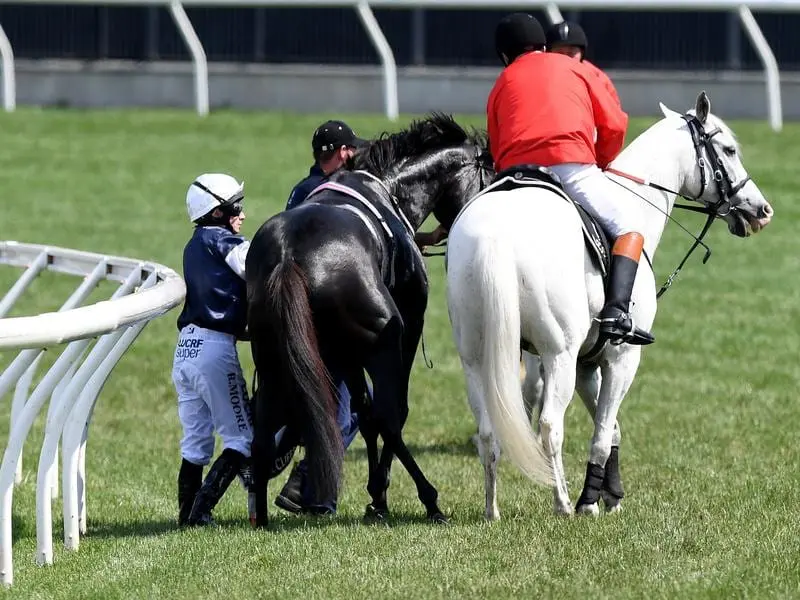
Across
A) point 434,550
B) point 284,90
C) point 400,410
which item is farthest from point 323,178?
point 284,90

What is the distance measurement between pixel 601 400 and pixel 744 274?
30.6 feet

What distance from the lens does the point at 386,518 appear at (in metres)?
6.76

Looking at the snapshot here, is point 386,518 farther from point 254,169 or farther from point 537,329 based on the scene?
point 254,169

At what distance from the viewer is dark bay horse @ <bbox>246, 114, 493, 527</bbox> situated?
6.14 m

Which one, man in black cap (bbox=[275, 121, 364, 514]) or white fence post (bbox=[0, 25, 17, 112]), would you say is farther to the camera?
white fence post (bbox=[0, 25, 17, 112])

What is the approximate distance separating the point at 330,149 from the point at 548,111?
3.96 ft

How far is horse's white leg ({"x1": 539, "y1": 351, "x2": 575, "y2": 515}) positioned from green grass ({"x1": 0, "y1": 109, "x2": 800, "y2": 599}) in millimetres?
316

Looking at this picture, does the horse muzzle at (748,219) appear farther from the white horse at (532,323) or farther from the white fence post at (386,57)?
the white fence post at (386,57)

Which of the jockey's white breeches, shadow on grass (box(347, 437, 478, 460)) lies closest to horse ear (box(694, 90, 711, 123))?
the jockey's white breeches

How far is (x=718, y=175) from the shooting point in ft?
24.4

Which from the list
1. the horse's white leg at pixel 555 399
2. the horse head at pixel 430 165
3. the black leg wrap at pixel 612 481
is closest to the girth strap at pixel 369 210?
the horse head at pixel 430 165

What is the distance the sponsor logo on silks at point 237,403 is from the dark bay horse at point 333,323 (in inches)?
4.7

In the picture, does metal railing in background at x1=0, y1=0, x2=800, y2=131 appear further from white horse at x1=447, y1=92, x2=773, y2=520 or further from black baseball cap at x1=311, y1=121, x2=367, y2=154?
white horse at x1=447, y1=92, x2=773, y2=520

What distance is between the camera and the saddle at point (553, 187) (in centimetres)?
650
